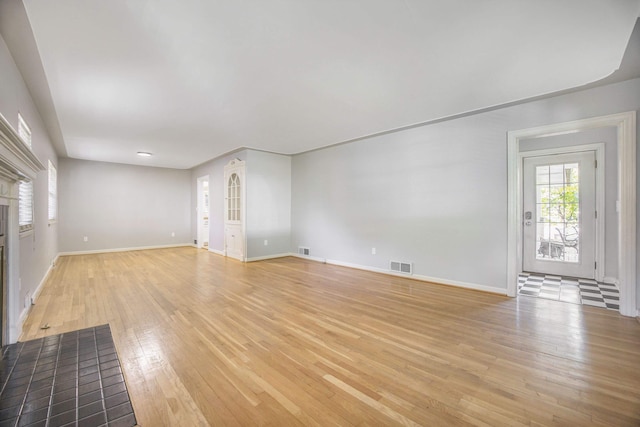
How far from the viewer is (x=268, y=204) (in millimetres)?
6289

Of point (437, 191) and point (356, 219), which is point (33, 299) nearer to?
point (356, 219)

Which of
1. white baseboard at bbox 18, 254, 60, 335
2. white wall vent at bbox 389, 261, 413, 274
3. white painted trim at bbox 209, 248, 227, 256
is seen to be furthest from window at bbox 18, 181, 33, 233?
white wall vent at bbox 389, 261, 413, 274

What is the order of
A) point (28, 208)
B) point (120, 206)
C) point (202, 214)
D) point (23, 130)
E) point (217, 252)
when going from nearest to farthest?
1. point (23, 130)
2. point (28, 208)
3. point (217, 252)
4. point (120, 206)
5. point (202, 214)

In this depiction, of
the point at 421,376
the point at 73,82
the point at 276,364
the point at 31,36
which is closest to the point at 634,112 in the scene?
the point at 421,376

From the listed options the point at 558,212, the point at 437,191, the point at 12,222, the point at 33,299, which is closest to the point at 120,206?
the point at 33,299

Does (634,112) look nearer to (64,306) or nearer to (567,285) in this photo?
(567,285)

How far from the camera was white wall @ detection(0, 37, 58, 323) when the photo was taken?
2289 mm

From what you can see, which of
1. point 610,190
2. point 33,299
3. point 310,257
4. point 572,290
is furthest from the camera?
point 310,257

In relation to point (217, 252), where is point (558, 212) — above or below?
above

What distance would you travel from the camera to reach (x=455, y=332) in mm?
2512

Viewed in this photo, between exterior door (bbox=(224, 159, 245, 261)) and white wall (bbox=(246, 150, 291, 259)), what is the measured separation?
6.7 inches

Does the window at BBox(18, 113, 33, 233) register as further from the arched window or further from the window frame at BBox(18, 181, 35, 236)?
the arched window

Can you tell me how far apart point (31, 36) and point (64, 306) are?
282 cm

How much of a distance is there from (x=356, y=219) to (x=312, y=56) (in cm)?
334
